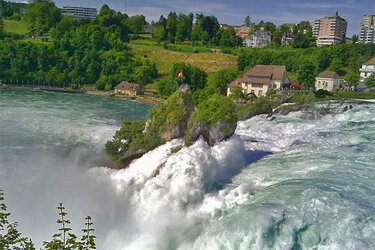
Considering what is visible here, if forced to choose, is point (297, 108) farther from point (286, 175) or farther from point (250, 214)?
point (250, 214)

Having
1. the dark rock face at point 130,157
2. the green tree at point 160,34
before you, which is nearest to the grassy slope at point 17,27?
the green tree at point 160,34

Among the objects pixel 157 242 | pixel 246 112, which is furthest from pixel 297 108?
pixel 157 242

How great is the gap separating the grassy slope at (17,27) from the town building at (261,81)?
96.5 m

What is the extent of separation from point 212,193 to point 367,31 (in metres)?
182

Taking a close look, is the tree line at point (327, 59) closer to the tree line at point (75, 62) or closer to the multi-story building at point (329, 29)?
the tree line at point (75, 62)

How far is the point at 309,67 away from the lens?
5747 centimetres

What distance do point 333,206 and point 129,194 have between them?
10246 mm

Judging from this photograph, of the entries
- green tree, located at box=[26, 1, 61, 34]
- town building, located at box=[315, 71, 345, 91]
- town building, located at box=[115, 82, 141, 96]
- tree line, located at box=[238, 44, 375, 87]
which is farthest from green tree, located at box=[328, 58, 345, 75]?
green tree, located at box=[26, 1, 61, 34]

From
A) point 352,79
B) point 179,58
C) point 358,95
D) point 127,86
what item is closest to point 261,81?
point 358,95

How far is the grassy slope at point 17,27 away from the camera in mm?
121562

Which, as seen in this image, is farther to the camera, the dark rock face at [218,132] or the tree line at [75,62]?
the tree line at [75,62]

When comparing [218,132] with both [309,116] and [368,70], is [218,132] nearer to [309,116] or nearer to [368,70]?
[309,116]

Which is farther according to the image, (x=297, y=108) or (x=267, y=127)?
(x=297, y=108)

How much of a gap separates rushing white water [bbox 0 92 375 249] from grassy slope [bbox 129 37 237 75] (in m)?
70.9
